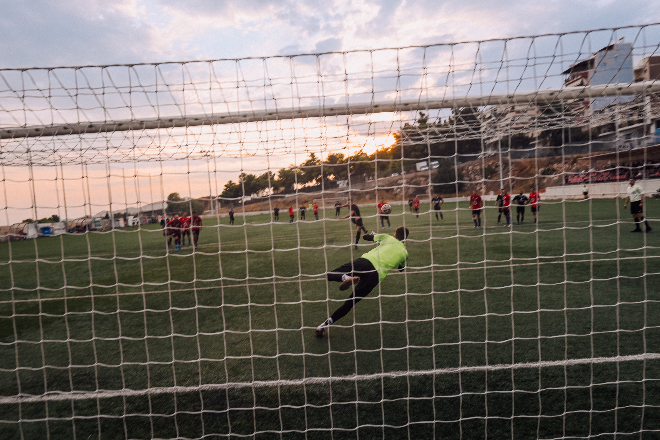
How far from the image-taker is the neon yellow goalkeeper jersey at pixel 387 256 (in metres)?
4.72

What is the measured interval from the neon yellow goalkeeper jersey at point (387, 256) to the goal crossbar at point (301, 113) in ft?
6.26

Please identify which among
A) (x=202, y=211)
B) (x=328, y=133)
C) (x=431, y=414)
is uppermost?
(x=328, y=133)

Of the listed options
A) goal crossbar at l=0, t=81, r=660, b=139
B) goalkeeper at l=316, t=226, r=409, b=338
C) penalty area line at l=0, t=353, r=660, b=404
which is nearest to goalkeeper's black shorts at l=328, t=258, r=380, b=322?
goalkeeper at l=316, t=226, r=409, b=338

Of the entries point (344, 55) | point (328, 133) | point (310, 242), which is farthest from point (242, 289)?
point (310, 242)

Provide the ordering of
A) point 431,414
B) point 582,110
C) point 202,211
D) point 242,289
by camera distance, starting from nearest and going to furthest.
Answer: point 431,414 → point 582,110 → point 202,211 → point 242,289

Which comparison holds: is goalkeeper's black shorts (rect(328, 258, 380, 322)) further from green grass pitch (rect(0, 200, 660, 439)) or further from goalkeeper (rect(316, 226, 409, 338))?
green grass pitch (rect(0, 200, 660, 439))

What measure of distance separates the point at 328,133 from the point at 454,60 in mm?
1353

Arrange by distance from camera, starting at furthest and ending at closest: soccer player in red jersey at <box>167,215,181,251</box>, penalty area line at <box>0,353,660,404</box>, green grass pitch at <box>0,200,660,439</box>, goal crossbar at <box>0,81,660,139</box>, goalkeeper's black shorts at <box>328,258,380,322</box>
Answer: soccer player in red jersey at <box>167,215,181,251</box> → goalkeeper's black shorts at <box>328,258,380,322</box> → penalty area line at <box>0,353,660,404</box> → goal crossbar at <box>0,81,660,139</box> → green grass pitch at <box>0,200,660,439</box>

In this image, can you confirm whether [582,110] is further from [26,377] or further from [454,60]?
[26,377]

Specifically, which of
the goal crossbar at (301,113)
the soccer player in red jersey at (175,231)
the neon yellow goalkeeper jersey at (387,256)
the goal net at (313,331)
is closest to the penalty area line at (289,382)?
the goal net at (313,331)

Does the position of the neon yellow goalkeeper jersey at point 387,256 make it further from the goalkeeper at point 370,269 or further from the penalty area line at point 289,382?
the penalty area line at point 289,382

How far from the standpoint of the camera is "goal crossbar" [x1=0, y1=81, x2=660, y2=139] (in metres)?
3.45

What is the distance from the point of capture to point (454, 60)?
3.29m

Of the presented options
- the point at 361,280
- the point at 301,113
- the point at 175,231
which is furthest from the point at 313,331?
the point at 175,231
